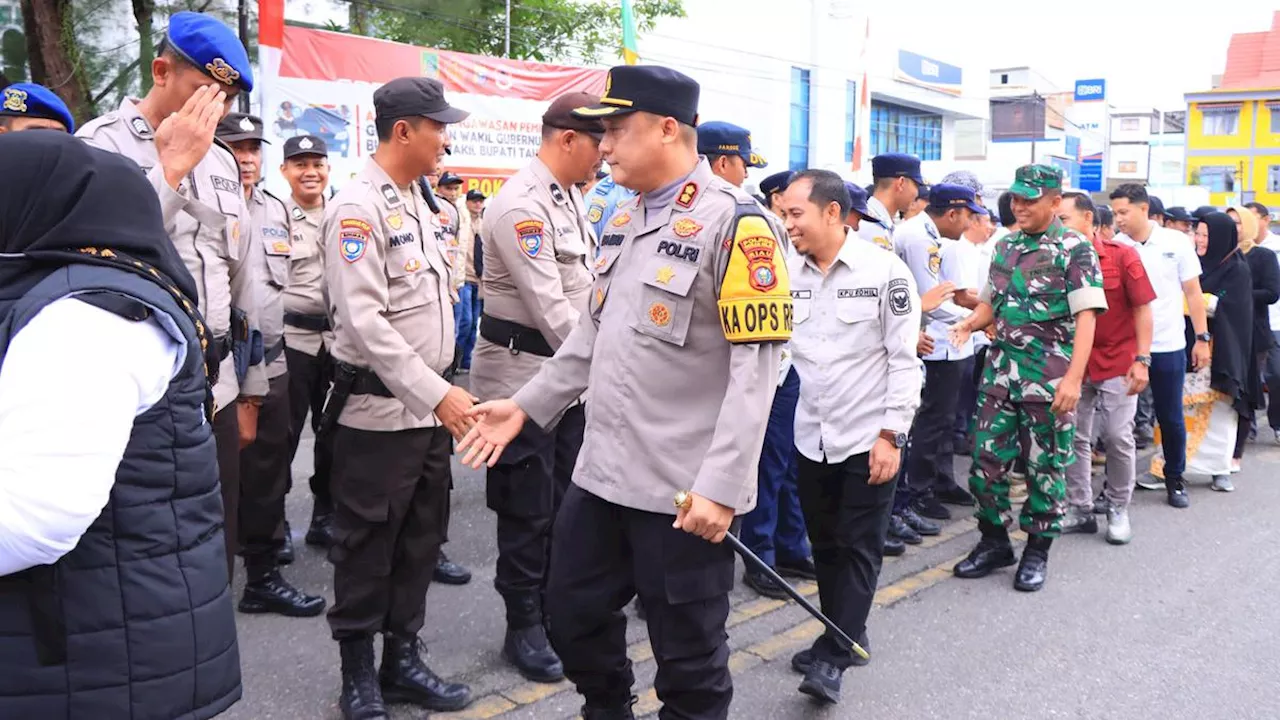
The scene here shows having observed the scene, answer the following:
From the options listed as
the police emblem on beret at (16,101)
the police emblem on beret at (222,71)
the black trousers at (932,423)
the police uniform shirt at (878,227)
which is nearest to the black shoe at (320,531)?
the police emblem on beret at (16,101)

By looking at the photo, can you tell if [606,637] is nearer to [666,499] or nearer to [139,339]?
[666,499]

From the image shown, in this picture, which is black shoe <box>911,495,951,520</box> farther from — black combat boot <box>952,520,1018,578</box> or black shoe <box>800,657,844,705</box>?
black shoe <box>800,657,844,705</box>

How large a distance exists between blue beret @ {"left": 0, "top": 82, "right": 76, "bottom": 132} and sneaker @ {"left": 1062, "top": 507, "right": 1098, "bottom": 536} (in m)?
5.56

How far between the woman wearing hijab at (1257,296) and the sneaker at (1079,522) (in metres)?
2.34

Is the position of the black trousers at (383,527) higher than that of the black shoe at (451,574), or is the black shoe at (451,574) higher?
the black trousers at (383,527)

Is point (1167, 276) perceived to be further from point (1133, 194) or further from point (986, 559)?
point (986, 559)

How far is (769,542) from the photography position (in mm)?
5047

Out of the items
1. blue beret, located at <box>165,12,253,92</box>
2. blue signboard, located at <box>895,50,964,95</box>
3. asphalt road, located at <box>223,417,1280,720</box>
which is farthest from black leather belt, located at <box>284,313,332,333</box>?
blue signboard, located at <box>895,50,964,95</box>

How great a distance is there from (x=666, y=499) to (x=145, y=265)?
140 centimetres

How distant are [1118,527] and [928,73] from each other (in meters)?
48.1

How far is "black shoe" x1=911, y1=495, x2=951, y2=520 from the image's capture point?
6328 millimetres

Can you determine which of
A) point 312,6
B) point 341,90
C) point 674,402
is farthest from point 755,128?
point 674,402

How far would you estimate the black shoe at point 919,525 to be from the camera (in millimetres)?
5988

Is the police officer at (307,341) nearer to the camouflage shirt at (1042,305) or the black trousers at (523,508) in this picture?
the black trousers at (523,508)
